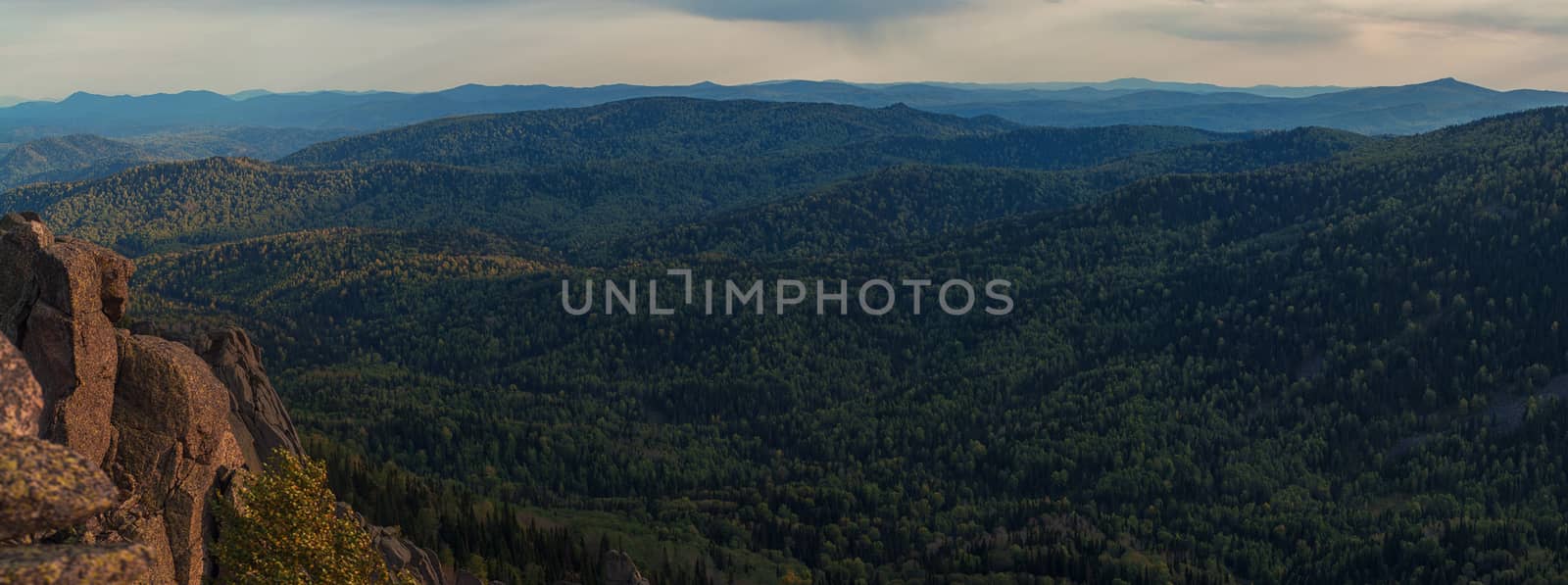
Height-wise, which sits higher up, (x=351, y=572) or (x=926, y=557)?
(x=351, y=572)

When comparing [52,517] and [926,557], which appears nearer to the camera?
[52,517]

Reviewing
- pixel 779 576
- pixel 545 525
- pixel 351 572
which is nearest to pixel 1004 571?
pixel 779 576

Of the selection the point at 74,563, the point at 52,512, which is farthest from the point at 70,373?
the point at 74,563

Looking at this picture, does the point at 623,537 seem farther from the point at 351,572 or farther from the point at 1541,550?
the point at 1541,550

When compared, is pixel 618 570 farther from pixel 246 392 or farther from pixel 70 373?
pixel 70 373

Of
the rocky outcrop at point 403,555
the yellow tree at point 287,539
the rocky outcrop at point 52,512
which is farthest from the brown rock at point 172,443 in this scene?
the rocky outcrop at point 403,555
